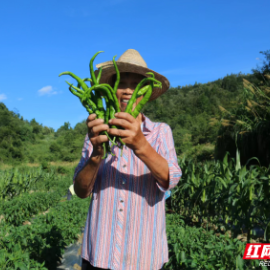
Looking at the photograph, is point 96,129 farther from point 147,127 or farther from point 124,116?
point 147,127

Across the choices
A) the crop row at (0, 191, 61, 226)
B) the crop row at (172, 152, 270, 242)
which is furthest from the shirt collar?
the crop row at (0, 191, 61, 226)

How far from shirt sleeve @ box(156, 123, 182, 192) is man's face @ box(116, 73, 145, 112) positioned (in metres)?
0.23

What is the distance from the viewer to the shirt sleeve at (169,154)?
50.5 inches

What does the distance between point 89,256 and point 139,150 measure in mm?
688

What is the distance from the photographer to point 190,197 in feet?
16.1

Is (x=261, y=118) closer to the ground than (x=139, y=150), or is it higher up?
higher up

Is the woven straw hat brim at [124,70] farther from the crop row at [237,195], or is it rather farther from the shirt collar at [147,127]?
the crop row at [237,195]

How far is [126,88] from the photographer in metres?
1.47

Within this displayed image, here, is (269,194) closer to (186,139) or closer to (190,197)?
(190,197)

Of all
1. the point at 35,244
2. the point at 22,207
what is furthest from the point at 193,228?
the point at 22,207

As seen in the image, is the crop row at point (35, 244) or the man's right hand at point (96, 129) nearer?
the man's right hand at point (96, 129)

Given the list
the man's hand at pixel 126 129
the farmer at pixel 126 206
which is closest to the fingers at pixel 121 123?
the man's hand at pixel 126 129

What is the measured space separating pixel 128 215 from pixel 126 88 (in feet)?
2.25

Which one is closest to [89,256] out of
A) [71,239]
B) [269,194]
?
[269,194]
